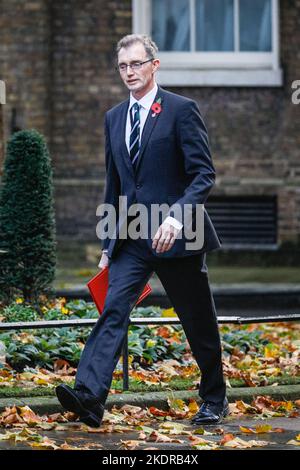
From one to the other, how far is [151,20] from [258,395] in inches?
395

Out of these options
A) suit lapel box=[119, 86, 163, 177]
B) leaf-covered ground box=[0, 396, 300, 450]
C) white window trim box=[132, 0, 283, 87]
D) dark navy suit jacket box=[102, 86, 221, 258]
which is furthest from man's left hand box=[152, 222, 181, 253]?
white window trim box=[132, 0, 283, 87]

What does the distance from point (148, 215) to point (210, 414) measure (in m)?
1.19

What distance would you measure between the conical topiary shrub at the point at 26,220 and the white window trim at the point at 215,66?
664cm

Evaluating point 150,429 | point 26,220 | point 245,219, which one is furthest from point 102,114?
point 150,429

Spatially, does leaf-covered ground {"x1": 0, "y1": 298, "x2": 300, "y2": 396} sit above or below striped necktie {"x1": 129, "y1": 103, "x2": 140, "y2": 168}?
below

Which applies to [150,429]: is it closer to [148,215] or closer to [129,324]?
[129,324]

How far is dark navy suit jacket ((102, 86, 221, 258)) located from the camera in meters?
6.86

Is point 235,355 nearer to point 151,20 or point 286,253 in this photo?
point 286,253

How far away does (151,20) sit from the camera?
1723cm

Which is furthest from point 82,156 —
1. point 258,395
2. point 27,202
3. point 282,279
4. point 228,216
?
point 258,395

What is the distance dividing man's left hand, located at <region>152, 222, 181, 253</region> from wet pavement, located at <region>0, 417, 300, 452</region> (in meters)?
1.01

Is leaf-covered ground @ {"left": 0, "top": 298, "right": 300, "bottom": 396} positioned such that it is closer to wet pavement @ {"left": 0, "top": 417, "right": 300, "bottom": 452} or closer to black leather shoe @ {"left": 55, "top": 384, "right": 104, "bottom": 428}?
wet pavement @ {"left": 0, "top": 417, "right": 300, "bottom": 452}

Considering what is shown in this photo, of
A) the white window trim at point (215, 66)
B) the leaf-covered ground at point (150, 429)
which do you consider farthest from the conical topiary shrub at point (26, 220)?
the white window trim at point (215, 66)

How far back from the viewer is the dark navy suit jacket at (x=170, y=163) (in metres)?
6.86
